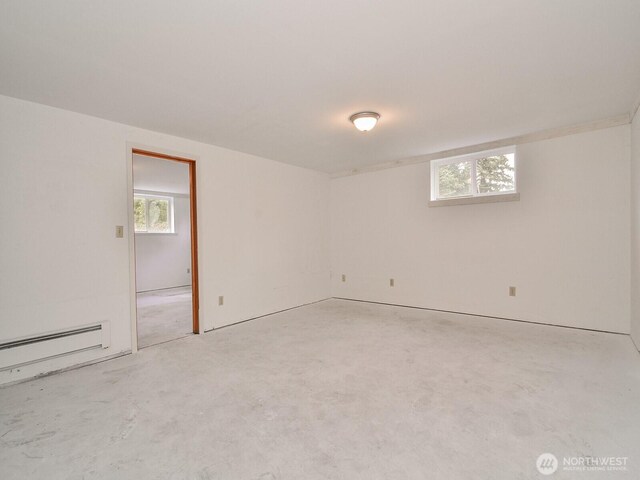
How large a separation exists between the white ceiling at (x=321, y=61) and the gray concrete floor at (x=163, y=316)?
7.50 ft

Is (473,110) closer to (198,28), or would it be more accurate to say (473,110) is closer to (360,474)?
(198,28)

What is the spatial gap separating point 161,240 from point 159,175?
2.19 meters

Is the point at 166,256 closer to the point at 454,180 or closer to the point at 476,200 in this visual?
the point at 454,180

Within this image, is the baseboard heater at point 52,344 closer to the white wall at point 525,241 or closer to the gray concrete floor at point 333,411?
the gray concrete floor at point 333,411

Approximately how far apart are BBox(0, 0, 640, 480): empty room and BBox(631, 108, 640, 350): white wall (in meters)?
0.06

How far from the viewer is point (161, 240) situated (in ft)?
23.9

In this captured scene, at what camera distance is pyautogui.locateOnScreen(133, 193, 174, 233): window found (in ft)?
23.2

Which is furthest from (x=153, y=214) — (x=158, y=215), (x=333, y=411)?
(x=333, y=411)

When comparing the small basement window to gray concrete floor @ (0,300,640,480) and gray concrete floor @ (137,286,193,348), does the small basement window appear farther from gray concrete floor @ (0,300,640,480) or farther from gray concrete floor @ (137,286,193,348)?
gray concrete floor @ (137,286,193,348)

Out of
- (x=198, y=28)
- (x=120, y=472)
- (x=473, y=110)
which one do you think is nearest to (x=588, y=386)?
(x=473, y=110)

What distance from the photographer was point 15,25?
1.66m

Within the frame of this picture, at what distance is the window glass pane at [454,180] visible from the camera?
437 centimetres

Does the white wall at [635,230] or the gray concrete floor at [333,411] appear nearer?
the gray concrete floor at [333,411]

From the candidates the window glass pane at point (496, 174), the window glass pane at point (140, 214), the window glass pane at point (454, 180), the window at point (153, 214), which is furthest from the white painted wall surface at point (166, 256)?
the window glass pane at point (496, 174)
